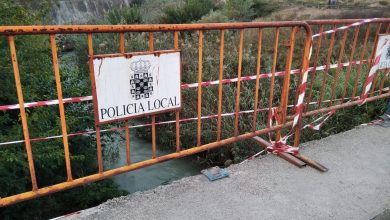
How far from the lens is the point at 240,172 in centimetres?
323

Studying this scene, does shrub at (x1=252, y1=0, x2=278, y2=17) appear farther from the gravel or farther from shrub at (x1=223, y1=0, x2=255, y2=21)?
the gravel

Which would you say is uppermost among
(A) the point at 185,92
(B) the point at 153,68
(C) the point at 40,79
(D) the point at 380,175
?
(B) the point at 153,68

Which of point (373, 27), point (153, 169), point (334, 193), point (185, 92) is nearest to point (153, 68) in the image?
point (334, 193)

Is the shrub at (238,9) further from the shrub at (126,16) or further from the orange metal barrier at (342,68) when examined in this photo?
the orange metal barrier at (342,68)

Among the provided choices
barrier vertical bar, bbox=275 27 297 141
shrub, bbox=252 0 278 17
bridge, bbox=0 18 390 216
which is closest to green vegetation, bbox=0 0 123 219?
bridge, bbox=0 18 390 216

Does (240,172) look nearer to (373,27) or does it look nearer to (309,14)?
(373,27)

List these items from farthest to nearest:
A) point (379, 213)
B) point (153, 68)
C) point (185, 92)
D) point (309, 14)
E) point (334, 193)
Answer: point (309, 14)
point (185, 92)
point (334, 193)
point (379, 213)
point (153, 68)

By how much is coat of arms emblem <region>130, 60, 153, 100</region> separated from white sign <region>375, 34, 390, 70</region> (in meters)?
3.19

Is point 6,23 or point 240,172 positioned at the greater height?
point 6,23

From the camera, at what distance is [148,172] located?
6.00 m

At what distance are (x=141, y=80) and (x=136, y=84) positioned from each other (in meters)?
0.05

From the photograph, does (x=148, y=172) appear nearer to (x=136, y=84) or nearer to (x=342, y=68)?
(x=136, y=84)

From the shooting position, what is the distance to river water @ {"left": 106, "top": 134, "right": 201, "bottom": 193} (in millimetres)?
5594

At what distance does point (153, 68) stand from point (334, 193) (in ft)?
6.29
